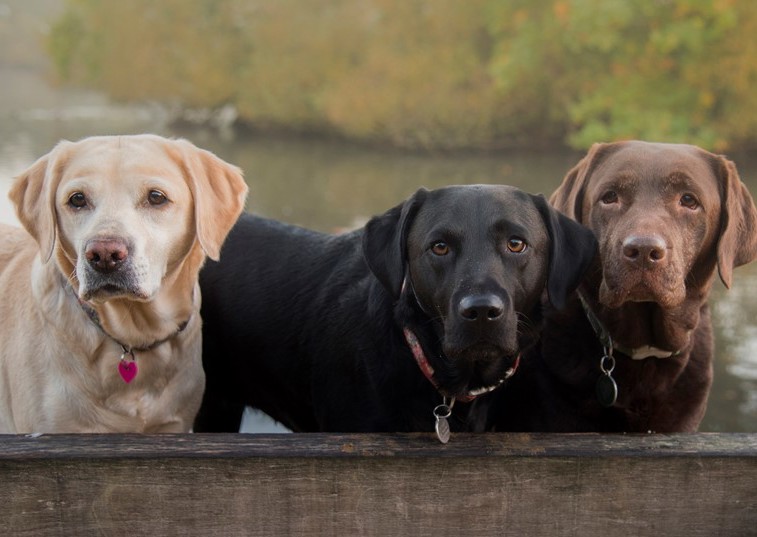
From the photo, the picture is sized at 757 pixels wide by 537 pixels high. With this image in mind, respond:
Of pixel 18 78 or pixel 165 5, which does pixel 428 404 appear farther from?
pixel 18 78

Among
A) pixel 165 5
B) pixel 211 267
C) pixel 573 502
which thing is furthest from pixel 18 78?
pixel 573 502

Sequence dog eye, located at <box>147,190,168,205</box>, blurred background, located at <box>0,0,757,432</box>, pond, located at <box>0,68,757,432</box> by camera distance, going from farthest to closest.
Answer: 1. blurred background, located at <box>0,0,757,432</box>
2. pond, located at <box>0,68,757,432</box>
3. dog eye, located at <box>147,190,168,205</box>

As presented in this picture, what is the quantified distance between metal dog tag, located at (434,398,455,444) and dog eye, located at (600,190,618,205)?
2.34 feet

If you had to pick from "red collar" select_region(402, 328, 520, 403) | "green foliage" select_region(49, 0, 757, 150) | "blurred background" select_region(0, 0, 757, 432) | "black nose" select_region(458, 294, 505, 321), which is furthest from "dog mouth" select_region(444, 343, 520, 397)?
"green foliage" select_region(49, 0, 757, 150)

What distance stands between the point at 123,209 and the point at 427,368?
871 millimetres

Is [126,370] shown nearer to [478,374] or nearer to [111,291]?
[111,291]

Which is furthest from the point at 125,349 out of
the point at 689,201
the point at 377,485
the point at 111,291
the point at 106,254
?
the point at 689,201

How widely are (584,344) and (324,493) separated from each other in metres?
0.99

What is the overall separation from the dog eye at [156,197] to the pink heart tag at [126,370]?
0.45 metres

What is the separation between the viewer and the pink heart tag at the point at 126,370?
7.82ft

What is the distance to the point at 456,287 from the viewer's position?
2.06 metres

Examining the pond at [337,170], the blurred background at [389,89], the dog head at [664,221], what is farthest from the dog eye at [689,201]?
the blurred background at [389,89]

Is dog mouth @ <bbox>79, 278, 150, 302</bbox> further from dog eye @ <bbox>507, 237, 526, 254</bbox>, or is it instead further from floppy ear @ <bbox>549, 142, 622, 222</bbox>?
floppy ear @ <bbox>549, 142, 622, 222</bbox>

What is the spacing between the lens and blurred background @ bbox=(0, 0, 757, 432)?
578 inches
